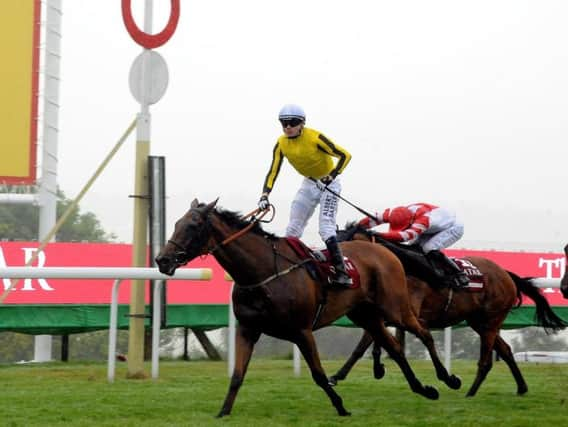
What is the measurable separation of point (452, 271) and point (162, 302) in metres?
2.60

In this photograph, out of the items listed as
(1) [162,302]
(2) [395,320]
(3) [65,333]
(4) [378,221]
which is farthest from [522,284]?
(3) [65,333]

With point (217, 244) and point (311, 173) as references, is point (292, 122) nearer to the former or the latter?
point (311, 173)

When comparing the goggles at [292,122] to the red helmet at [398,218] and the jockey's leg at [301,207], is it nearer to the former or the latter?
the jockey's leg at [301,207]

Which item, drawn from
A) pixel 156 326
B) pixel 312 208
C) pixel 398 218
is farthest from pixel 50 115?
pixel 312 208

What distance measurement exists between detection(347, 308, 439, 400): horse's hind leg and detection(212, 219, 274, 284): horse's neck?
1.25m

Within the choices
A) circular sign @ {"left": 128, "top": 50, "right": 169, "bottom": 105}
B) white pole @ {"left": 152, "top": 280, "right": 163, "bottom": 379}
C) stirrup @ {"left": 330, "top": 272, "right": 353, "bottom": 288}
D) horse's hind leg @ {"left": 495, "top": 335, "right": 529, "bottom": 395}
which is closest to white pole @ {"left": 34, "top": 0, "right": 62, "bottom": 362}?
circular sign @ {"left": 128, "top": 50, "right": 169, "bottom": 105}

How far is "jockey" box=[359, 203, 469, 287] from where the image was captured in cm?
985

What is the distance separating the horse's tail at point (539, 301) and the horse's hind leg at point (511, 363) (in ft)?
1.95

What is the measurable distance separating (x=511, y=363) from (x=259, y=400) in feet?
8.15

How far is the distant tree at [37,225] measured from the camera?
120 ft

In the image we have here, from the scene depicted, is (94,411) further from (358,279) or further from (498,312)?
(498,312)

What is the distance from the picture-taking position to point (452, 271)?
983cm

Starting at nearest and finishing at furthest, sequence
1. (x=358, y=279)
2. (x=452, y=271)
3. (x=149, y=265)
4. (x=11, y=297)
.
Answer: (x=358, y=279) < (x=452, y=271) < (x=149, y=265) < (x=11, y=297)

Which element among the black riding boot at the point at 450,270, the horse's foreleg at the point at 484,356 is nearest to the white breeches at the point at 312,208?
the black riding boot at the point at 450,270
